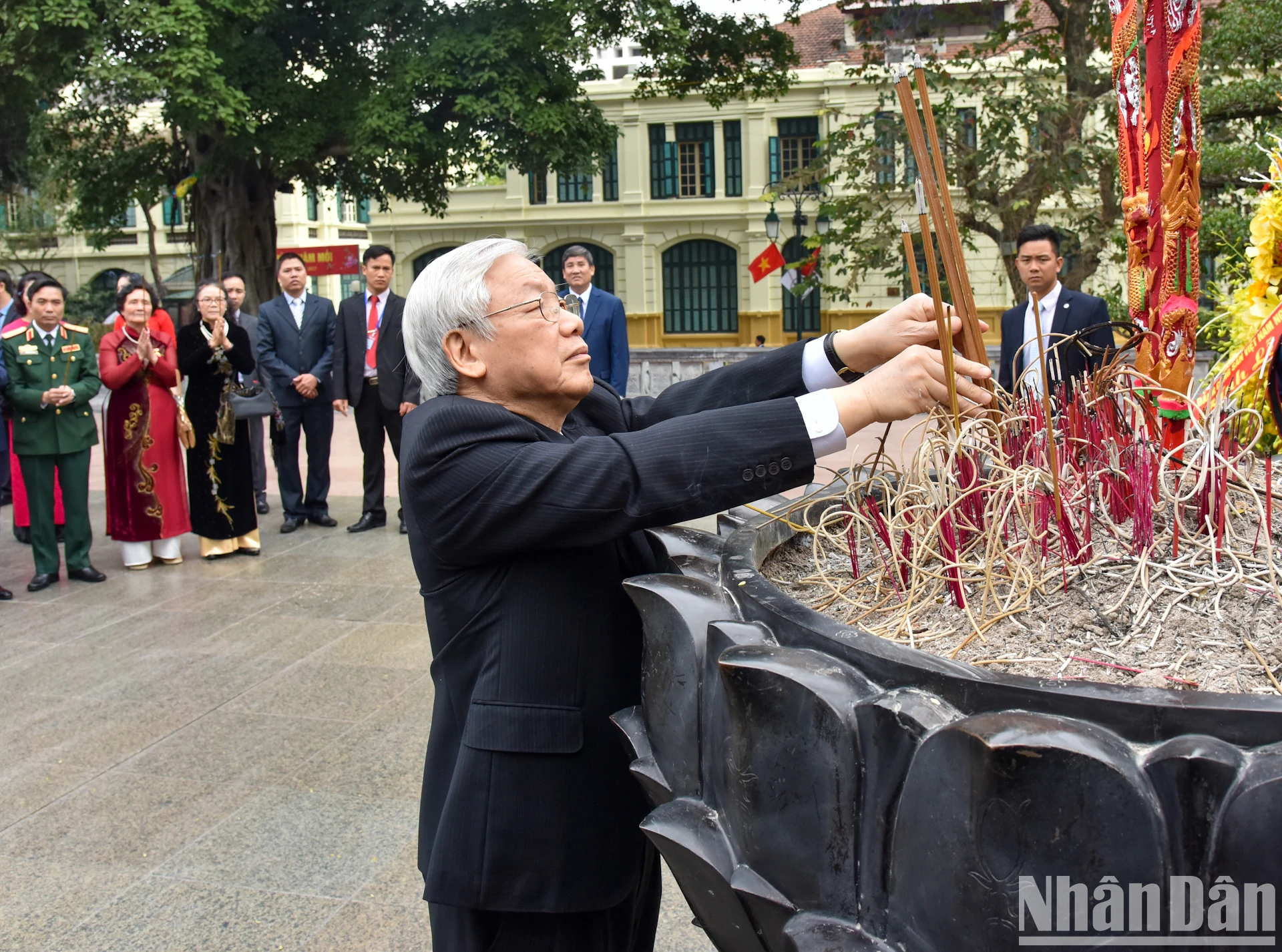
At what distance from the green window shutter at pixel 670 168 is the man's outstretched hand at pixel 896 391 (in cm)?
2912

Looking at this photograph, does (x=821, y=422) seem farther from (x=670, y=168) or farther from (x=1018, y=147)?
(x=670, y=168)

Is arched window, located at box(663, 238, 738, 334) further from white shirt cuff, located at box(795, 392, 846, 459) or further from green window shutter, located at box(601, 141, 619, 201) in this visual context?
white shirt cuff, located at box(795, 392, 846, 459)

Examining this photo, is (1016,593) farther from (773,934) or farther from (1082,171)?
(1082,171)

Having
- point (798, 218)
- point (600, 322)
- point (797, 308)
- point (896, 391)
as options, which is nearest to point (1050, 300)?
point (600, 322)

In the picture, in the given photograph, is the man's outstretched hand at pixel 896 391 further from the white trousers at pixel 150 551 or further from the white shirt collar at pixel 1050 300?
the white trousers at pixel 150 551

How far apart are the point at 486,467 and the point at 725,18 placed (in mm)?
16599

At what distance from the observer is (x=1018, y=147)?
12422 mm

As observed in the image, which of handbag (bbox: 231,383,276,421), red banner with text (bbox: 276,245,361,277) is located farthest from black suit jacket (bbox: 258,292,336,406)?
red banner with text (bbox: 276,245,361,277)

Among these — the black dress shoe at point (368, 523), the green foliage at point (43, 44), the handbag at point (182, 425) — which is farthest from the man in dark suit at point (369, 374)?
the green foliage at point (43, 44)

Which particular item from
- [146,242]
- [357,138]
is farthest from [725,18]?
[146,242]

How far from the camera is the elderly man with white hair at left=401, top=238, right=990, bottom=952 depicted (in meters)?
1.44

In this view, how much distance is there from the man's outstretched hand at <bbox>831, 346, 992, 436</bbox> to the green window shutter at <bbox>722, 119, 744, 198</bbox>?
1131 inches

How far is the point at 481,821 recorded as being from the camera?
1555 millimetres

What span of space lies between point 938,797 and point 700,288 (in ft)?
96.4
